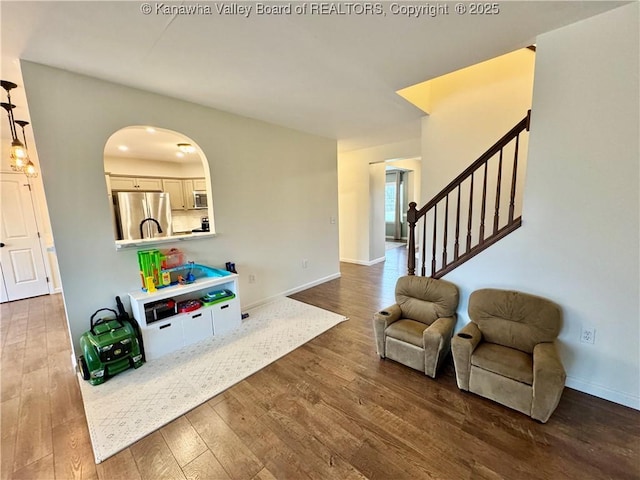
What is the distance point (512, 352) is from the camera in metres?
1.94

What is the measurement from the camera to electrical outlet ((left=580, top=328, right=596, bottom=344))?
6.29 ft

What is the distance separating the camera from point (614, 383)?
1.88 metres

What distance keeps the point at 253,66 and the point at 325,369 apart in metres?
2.73

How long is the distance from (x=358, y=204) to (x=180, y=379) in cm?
491

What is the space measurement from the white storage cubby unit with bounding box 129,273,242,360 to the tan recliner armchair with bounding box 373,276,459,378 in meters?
1.72

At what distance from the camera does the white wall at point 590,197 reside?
1.72 meters

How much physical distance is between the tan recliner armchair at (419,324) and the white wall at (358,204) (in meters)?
3.58

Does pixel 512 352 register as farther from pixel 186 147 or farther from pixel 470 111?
pixel 186 147

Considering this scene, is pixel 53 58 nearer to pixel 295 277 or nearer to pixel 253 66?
pixel 253 66

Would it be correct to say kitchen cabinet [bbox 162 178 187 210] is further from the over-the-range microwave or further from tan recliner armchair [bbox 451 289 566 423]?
tan recliner armchair [bbox 451 289 566 423]

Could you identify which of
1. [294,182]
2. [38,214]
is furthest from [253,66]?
[38,214]

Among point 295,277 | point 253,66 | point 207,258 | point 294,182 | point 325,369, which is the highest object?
point 253,66

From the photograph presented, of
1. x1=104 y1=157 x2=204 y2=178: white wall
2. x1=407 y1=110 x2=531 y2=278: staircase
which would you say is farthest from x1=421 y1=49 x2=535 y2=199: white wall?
x1=104 y1=157 x2=204 y2=178: white wall

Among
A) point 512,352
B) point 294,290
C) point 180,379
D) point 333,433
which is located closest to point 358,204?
point 294,290
